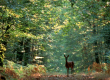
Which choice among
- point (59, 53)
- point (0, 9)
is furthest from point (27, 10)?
point (59, 53)

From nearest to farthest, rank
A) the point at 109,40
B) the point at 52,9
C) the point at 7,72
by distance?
the point at 7,72 < the point at 52,9 < the point at 109,40

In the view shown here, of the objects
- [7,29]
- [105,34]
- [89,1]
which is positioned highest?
[89,1]

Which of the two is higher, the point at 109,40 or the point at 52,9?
the point at 52,9

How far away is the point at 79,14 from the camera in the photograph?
1265cm

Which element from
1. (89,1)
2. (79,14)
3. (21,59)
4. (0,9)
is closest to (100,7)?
(89,1)

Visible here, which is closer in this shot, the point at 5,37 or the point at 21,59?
the point at 5,37

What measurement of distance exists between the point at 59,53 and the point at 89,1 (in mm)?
34977

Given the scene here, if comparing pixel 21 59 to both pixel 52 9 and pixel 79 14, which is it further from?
pixel 79 14

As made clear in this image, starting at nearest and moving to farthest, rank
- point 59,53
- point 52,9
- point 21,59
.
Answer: point 52,9 < point 21,59 < point 59,53

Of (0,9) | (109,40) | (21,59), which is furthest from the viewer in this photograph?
(21,59)

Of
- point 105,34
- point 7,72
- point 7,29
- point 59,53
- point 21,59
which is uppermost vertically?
point 7,29

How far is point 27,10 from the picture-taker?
12.4 metres

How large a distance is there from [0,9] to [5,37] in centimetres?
223

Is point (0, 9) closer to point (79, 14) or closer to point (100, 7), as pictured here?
point (79, 14)
